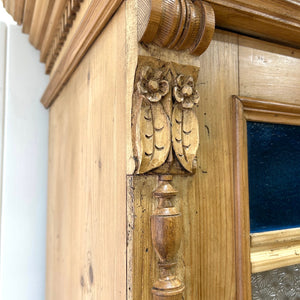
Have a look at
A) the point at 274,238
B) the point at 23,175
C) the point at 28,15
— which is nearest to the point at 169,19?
the point at 274,238

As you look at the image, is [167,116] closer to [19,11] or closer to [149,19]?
[149,19]

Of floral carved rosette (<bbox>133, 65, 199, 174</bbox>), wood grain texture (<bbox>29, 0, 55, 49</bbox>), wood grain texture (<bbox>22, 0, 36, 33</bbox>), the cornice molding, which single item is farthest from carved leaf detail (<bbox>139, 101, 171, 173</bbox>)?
wood grain texture (<bbox>22, 0, 36, 33</bbox>)

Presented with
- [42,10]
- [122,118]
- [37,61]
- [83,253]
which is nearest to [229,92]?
[122,118]

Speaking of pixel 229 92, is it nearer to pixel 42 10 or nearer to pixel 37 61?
pixel 42 10

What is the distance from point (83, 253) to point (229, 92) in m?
0.40

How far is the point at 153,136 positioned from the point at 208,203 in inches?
5.2

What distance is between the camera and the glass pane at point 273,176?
455 millimetres

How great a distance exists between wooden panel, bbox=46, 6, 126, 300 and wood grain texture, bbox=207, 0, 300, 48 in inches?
5.8

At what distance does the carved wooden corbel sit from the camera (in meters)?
0.34

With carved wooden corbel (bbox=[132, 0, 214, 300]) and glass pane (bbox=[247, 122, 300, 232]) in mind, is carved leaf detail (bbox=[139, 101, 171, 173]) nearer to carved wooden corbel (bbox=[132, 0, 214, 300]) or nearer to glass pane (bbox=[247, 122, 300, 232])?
carved wooden corbel (bbox=[132, 0, 214, 300])

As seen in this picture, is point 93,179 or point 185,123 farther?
point 93,179

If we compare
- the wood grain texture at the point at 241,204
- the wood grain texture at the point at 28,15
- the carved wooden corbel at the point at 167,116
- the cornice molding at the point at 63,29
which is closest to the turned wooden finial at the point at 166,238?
the carved wooden corbel at the point at 167,116

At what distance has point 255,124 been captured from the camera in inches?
18.4

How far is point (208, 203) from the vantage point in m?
0.40
